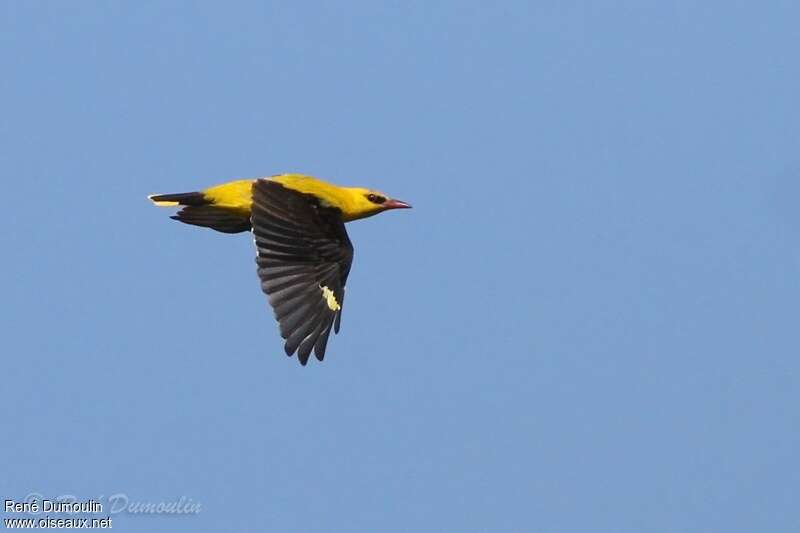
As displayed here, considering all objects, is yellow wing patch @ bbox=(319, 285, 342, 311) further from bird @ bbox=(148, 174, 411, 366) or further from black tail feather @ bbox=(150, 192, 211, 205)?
black tail feather @ bbox=(150, 192, 211, 205)

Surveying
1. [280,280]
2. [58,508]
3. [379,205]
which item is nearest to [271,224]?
[280,280]

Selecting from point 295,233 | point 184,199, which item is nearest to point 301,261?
point 295,233

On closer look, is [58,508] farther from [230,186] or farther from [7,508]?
[230,186]

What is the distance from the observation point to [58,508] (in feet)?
58.5

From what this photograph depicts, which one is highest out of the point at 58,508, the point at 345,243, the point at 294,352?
the point at 345,243

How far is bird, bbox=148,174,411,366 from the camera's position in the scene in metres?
17.7

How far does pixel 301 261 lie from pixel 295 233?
27 cm

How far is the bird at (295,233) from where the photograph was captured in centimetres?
1772

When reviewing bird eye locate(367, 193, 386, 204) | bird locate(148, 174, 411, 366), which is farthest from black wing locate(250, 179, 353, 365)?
bird eye locate(367, 193, 386, 204)

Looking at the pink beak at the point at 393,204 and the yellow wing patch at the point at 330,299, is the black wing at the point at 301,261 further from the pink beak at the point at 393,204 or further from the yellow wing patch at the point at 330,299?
the pink beak at the point at 393,204

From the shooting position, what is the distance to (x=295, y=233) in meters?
18.3

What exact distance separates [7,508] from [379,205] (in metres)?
4.73

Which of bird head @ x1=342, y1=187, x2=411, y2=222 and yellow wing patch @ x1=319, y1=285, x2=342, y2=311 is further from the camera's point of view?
bird head @ x1=342, y1=187, x2=411, y2=222

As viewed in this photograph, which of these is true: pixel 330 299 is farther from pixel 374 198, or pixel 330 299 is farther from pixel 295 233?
pixel 374 198
